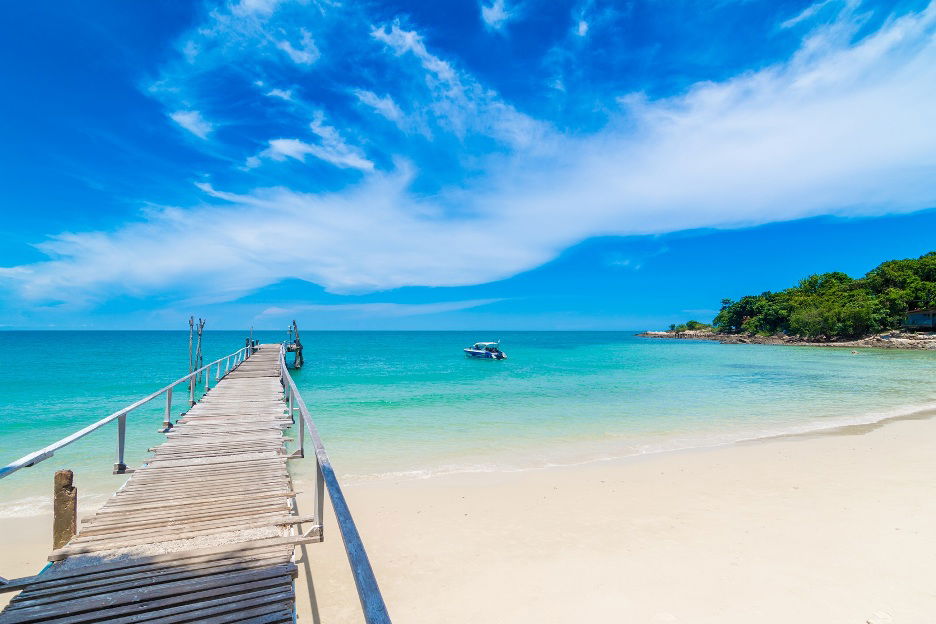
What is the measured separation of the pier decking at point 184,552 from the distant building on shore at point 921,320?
81898mm

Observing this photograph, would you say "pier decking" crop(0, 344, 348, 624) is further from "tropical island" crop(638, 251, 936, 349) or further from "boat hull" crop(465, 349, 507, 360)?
Answer: "tropical island" crop(638, 251, 936, 349)

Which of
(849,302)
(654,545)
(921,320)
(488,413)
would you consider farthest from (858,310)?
(654,545)

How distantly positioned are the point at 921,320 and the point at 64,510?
86512mm

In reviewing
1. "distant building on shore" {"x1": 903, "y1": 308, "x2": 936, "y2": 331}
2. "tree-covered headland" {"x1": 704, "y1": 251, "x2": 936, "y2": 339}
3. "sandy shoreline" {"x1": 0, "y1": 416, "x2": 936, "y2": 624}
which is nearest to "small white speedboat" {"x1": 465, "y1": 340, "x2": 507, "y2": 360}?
"sandy shoreline" {"x1": 0, "y1": 416, "x2": 936, "y2": 624}

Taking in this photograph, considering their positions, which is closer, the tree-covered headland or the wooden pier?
the wooden pier

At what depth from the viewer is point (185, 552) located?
3.63 meters

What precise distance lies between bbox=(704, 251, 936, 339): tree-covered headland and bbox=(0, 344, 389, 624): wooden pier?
76858 millimetres

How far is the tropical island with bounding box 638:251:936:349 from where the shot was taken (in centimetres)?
5858

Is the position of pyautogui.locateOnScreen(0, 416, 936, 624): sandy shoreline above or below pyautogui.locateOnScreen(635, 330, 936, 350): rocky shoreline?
below

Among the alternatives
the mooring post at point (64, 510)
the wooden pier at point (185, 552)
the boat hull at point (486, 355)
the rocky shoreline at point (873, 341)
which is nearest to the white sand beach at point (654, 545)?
the wooden pier at point (185, 552)

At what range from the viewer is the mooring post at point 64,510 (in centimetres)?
397

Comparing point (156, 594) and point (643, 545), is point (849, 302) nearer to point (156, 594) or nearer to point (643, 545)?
point (643, 545)

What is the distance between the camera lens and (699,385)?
24.2 metres

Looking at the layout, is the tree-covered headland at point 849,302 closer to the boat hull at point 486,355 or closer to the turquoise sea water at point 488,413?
the turquoise sea water at point 488,413
